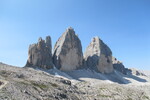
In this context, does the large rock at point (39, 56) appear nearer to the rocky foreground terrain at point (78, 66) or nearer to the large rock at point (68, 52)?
the rocky foreground terrain at point (78, 66)

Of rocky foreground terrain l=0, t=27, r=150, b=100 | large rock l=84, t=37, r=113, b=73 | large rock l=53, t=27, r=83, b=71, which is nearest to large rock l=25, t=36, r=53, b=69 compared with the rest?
rocky foreground terrain l=0, t=27, r=150, b=100

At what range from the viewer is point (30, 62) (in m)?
148

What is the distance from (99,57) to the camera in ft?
594

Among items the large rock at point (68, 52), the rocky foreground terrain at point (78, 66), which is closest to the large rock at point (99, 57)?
the rocky foreground terrain at point (78, 66)

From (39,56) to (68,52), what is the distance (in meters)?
24.2

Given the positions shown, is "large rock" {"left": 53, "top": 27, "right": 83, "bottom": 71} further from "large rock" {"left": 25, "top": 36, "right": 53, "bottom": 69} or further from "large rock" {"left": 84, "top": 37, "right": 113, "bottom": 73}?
"large rock" {"left": 84, "top": 37, "right": 113, "bottom": 73}

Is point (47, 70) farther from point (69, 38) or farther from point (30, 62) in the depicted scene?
point (69, 38)

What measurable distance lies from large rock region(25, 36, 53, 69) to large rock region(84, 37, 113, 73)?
1524 inches

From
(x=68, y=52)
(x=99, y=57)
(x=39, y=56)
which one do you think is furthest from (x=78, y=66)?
(x=39, y=56)

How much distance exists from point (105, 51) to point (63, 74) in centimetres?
5791

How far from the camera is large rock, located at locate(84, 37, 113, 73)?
17781cm

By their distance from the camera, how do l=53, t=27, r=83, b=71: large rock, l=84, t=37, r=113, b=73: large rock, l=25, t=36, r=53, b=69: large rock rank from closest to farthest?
l=25, t=36, r=53, b=69: large rock
l=53, t=27, r=83, b=71: large rock
l=84, t=37, r=113, b=73: large rock

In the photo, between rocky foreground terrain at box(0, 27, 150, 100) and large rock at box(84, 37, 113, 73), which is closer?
rocky foreground terrain at box(0, 27, 150, 100)

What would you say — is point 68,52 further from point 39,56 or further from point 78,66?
point 39,56
